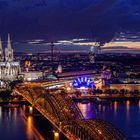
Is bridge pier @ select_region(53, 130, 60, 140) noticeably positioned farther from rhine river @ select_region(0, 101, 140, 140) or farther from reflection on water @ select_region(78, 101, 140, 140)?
reflection on water @ select_region(78, 101, 140, 140)

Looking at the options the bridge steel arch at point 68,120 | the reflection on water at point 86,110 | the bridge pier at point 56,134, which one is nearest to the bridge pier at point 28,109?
the bridge steel arch at point 68,120

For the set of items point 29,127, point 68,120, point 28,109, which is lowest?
point 29,127

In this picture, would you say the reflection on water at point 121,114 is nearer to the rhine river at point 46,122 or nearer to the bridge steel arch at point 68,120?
the rhine river at point 46,122

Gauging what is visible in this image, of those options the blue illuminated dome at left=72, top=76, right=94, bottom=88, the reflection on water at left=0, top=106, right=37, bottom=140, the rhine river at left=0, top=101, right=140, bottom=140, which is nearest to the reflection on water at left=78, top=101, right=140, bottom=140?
the rhine river at left=0, top=101, right=140, bottom=140

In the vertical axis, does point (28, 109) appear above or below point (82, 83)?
below

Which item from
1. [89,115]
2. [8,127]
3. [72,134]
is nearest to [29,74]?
[89,115]

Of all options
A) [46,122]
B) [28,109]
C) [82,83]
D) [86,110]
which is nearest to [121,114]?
[86,110]

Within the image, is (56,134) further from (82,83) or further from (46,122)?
(82,83)
